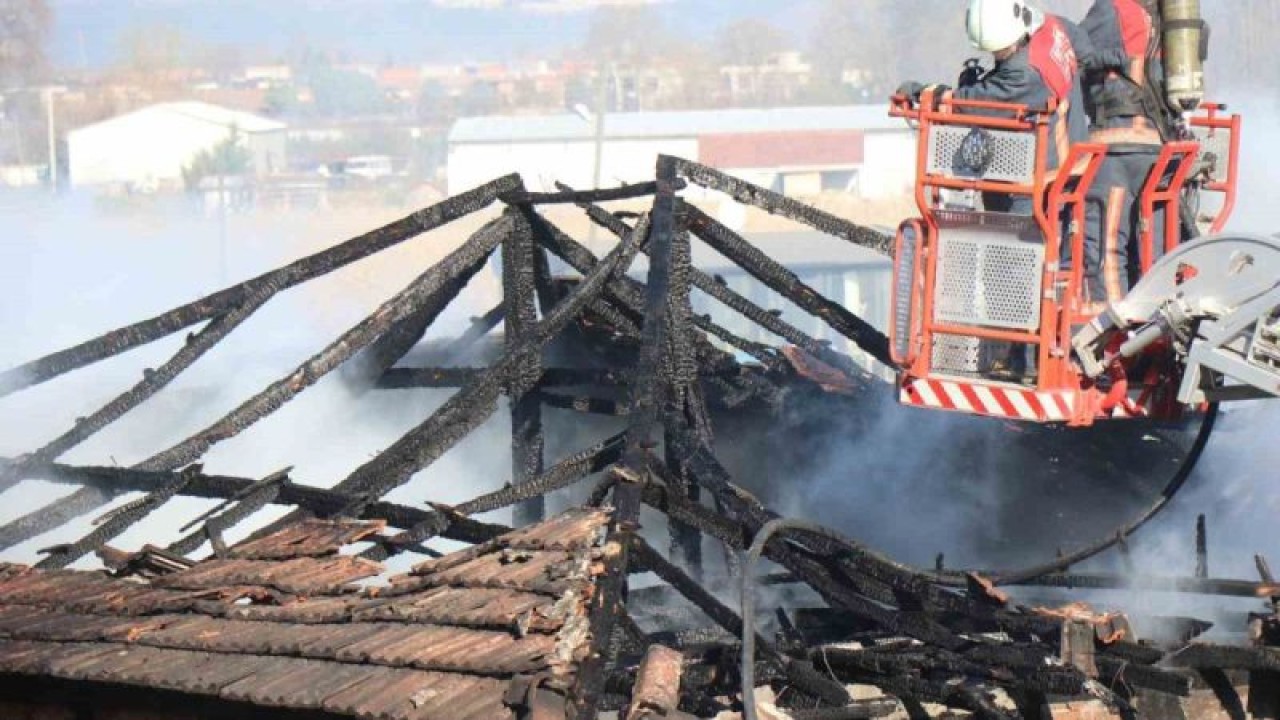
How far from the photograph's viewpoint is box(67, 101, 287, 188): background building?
6581cm

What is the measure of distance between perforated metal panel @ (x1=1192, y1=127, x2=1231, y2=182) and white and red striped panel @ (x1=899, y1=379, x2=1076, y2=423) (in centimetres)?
224

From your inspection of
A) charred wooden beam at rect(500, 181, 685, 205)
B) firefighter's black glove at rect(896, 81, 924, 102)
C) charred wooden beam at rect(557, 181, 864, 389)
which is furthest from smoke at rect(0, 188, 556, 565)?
firefighter's black glove at rect(896, 81, 924, 102)

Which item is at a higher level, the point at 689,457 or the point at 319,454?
the point at 689,457

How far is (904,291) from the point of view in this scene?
31.1 ft

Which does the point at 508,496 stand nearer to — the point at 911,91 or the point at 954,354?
the point at 954,354

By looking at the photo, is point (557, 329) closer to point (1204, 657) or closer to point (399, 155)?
point (1204, 657)

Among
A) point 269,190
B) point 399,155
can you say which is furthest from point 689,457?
point 399,155

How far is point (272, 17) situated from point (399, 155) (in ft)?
47.9

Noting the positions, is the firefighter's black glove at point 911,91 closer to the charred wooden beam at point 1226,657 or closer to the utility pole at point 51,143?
the charred wooden beam at point 1226,657

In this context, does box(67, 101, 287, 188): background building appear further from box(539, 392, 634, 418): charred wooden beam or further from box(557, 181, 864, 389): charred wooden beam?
box(557, 181, 864, 389): charred wooden beam

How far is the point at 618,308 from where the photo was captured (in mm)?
11484

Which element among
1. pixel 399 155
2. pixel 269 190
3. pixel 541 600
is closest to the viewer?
pixel 541 600

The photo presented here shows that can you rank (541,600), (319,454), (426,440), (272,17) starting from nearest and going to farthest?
(541,600)
(426,440)
(319,454)
(272,17)

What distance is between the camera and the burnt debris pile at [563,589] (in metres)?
6.82
